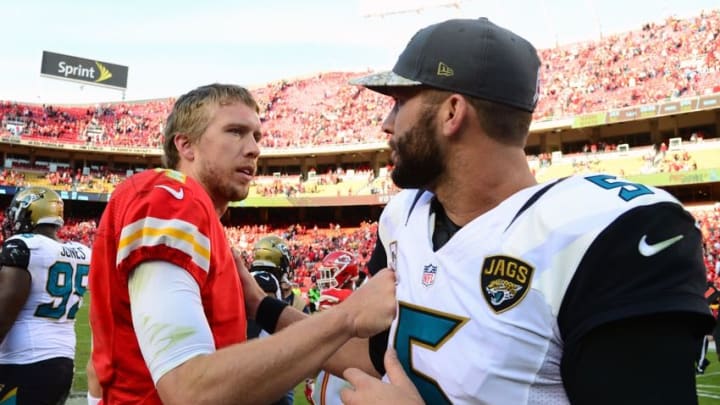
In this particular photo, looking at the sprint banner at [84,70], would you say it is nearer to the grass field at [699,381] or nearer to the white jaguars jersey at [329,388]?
the grass field at [699,381]

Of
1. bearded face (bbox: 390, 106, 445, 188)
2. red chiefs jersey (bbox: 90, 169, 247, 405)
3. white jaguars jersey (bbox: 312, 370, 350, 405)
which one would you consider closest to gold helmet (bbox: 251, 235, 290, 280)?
white jaguars jersey (bbox: 312, 370, 350, 405)

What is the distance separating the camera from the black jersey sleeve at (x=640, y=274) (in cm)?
125

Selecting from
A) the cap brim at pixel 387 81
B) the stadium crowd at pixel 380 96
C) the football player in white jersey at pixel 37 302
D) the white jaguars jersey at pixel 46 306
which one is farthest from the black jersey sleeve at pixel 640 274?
the stadium crowd at pixel 380 96

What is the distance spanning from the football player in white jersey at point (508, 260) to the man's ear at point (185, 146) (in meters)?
0.82

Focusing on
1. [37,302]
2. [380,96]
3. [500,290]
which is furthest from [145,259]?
[380,96]

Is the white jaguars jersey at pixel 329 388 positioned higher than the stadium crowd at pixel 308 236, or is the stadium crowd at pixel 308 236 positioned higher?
the white jaguars jersey at pixel 329 388

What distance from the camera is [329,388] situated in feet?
12.7

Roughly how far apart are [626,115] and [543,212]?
103ft

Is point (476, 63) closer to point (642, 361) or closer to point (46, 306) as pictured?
point (642, 361)

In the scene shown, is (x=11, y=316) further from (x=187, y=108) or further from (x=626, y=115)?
(x=626, y=115)

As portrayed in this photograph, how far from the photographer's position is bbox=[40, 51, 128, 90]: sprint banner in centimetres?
5178

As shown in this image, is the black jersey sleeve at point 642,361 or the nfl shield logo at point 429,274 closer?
the black jersey sleeve at point 642,361

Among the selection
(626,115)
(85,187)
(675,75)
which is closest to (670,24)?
(675,75)

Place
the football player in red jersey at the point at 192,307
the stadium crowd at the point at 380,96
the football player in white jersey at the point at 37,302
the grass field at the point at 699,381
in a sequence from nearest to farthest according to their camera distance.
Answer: the football player in red jersey at the point at 192,307 < the football player in white jersey at the point at 37,302 < the grass field at the point at 699,381 < the stadium crowd at the point at 380,96
